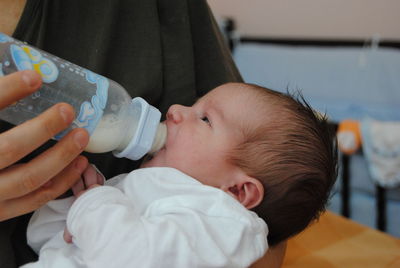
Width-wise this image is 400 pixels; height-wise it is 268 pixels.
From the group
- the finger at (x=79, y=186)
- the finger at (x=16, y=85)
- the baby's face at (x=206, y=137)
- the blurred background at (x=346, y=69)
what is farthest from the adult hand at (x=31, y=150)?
the blurred background at (x=346, y=69)

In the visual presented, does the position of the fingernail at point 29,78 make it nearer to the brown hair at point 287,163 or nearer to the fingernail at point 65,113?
the fingernail at point 65,113

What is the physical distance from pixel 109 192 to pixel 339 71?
2.36 metres

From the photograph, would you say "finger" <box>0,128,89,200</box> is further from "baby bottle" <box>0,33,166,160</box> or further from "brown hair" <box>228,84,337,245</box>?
"brown hair" <box>228,84,337,245</box>

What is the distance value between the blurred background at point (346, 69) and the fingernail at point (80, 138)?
173 cm

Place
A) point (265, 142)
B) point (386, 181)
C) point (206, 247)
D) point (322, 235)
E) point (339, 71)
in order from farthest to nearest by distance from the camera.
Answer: point (339, 71) < point (386, 181) < point (322, 235) < point (265, 142) < point (206, 247)

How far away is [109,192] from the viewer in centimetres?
75

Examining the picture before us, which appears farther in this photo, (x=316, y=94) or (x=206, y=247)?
(x=316, y=94)

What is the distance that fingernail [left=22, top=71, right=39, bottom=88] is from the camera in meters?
0.55

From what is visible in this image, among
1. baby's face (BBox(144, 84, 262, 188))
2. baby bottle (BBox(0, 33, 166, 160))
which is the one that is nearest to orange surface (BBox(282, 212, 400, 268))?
baby's face (BBox(144, 84, 262, 188))

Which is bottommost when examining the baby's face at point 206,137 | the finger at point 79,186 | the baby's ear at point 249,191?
the baby's ear at point 249,191

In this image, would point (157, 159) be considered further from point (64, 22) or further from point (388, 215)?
point (388, 215)

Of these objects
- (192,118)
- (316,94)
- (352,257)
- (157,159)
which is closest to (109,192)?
(157,159)

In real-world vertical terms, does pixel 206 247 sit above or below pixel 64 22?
below

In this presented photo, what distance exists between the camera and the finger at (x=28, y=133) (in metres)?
0.56
